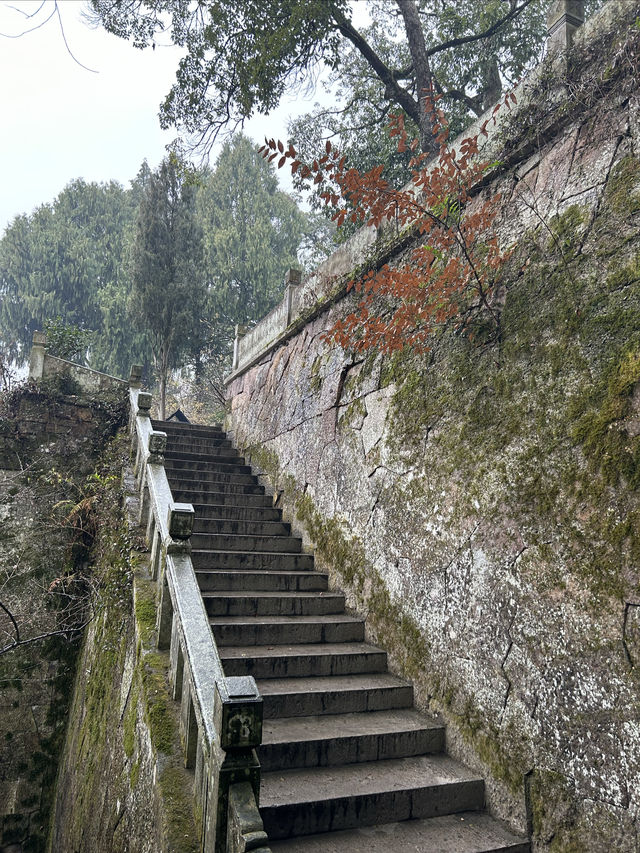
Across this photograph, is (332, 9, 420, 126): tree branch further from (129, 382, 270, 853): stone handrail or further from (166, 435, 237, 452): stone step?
(129, 382, 270, 853): stone handrail

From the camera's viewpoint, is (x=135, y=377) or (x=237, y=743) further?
(x=135, y=377)

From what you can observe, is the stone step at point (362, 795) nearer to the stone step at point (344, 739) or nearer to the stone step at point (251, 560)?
the stone step at point (344, 739)

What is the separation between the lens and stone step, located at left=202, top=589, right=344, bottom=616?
4.16m

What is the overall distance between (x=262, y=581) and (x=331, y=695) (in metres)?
1.49

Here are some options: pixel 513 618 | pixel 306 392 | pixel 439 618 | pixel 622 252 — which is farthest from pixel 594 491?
pixel 306 392

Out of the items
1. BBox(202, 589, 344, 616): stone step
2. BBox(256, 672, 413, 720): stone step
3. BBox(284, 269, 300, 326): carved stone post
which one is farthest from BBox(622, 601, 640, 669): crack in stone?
BBox(284, 269, 300, 326): carved stone post

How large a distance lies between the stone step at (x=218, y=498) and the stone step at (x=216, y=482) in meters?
0.13

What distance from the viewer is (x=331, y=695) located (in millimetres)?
3428

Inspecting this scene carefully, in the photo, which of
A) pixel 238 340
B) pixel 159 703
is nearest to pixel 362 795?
pixel 159 703

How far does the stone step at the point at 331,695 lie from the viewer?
3.31 meters

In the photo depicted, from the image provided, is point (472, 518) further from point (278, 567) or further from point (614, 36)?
point (614, 36)

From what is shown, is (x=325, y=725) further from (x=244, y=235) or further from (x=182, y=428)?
(x=244, y=235)

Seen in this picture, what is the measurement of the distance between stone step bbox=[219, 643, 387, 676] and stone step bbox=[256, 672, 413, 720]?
0.17ft

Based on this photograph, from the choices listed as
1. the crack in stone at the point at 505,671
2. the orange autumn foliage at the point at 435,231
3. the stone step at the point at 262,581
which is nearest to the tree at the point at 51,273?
the stone step at the point at 262,581
